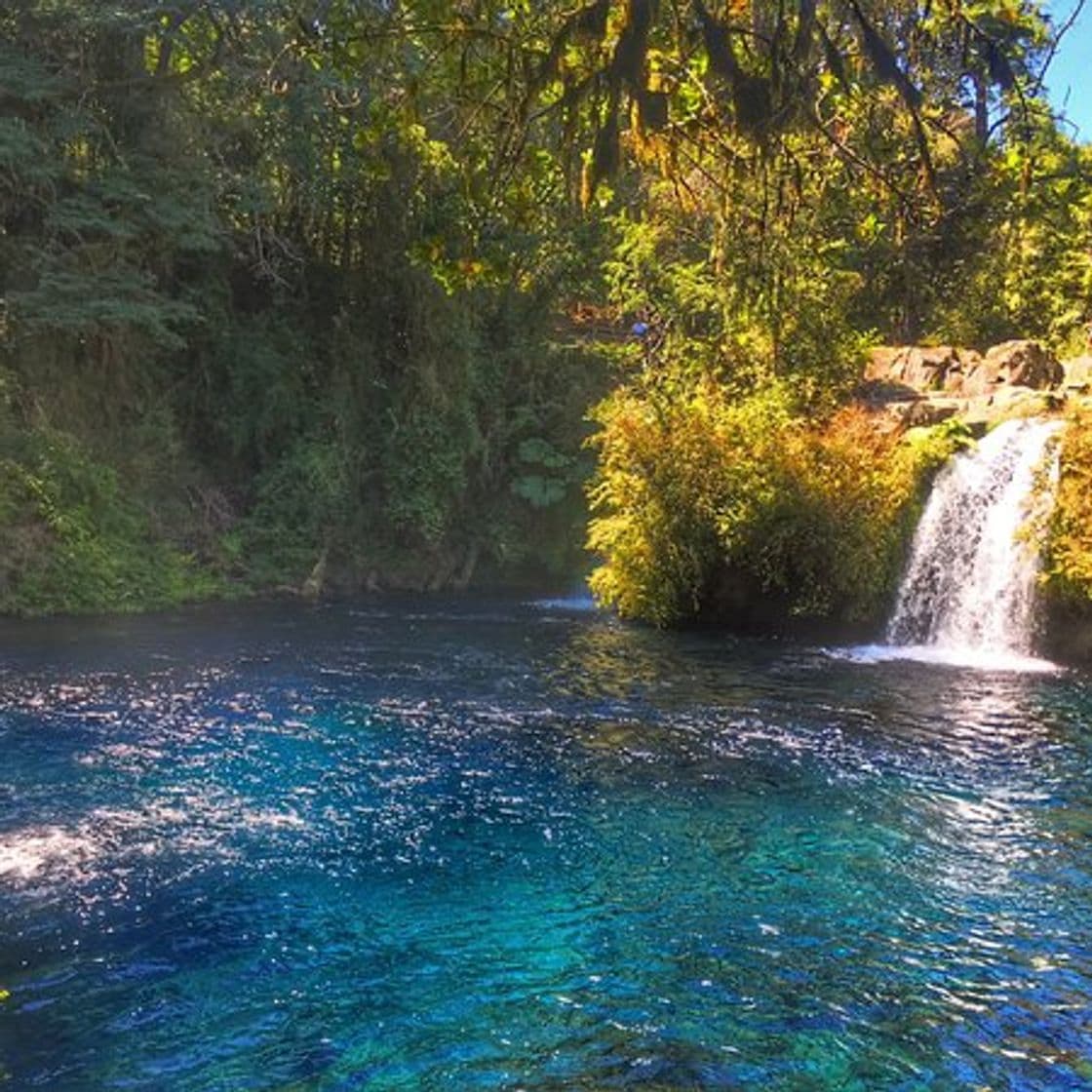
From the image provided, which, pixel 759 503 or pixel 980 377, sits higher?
pixel 980 377

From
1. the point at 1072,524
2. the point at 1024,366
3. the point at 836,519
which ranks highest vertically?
the point at 1024,366

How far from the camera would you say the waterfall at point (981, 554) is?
14.4m

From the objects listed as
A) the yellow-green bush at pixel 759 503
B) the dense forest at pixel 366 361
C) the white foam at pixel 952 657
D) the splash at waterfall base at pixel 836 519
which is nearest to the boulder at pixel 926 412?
the splash at waterfall base at pixel 836 519

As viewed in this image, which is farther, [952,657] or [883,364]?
[883,364]

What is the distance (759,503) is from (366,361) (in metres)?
9.87

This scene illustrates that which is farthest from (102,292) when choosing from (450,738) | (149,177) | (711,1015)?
(711,1015)

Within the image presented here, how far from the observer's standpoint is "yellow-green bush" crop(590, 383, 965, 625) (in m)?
14.8

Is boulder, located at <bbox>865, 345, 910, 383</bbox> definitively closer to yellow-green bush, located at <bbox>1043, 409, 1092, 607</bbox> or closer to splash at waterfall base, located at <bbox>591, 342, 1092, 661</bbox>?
splash at waterfall base, located at <bbox>591, 342, 1092, 661</bbox>

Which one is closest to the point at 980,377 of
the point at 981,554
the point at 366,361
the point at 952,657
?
the point at 981,554

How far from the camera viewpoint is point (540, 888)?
593cm

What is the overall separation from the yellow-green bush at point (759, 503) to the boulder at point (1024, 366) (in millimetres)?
3924

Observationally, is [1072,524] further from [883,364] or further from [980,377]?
[883,364]

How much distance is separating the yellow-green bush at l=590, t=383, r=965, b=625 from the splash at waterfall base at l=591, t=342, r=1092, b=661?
2cm

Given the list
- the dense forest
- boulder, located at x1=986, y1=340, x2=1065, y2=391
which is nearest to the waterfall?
the dense forest
